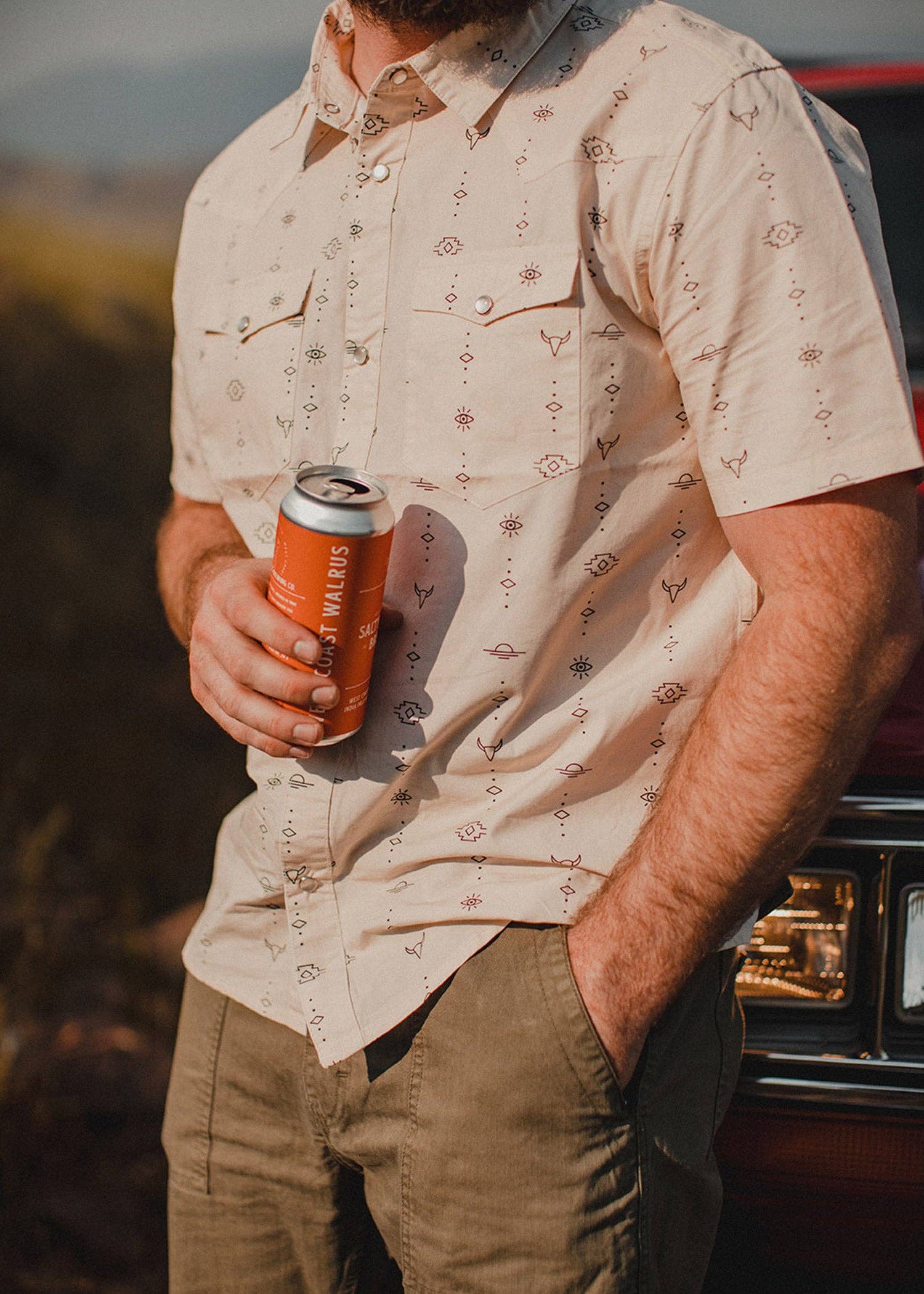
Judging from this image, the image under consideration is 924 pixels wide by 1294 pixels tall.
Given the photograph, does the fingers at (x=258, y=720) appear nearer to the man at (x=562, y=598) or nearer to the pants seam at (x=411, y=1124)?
the man at (x=562, y=598)

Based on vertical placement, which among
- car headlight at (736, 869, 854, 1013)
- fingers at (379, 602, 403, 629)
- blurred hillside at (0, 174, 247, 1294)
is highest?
fingers at (379, 602, 403, 629)

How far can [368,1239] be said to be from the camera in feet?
5.00

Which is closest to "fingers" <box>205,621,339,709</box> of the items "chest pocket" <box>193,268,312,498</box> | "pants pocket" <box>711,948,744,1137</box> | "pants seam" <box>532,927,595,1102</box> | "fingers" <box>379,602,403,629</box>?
"fingers" <box>379,602,403,629</box>

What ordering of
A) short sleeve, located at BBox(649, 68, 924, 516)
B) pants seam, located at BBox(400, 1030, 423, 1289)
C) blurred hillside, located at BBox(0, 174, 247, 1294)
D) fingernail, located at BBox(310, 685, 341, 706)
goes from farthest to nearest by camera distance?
1. blurred hillside, located at BBox(0, 174, 247, 1294)
2. pants seam, located at BBox(400, 1030, 423, 1289)
3. fingernail, located at BBox(310, 685, 341, 706)
4. short sleeve, located at BBox(649, 68, 924, 516)

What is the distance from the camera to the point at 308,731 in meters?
1.20

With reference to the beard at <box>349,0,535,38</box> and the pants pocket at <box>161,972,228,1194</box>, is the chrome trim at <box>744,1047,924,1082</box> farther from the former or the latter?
the beard at <box>349,0,535,38</box>

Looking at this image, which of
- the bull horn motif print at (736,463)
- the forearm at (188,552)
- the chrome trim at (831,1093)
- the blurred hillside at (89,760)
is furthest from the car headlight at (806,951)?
the blurred hillside at (89,760)

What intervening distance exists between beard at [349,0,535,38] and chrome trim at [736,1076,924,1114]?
141cm

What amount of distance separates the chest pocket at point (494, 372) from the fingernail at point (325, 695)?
26cm

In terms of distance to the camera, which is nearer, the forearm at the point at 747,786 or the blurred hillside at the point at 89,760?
the forearm at the point at 747,786

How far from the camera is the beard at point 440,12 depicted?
1.22 meters

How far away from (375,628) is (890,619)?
1.75 ft

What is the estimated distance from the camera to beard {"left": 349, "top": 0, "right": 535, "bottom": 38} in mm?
1222

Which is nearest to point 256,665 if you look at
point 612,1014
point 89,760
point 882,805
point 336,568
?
point 336,568
